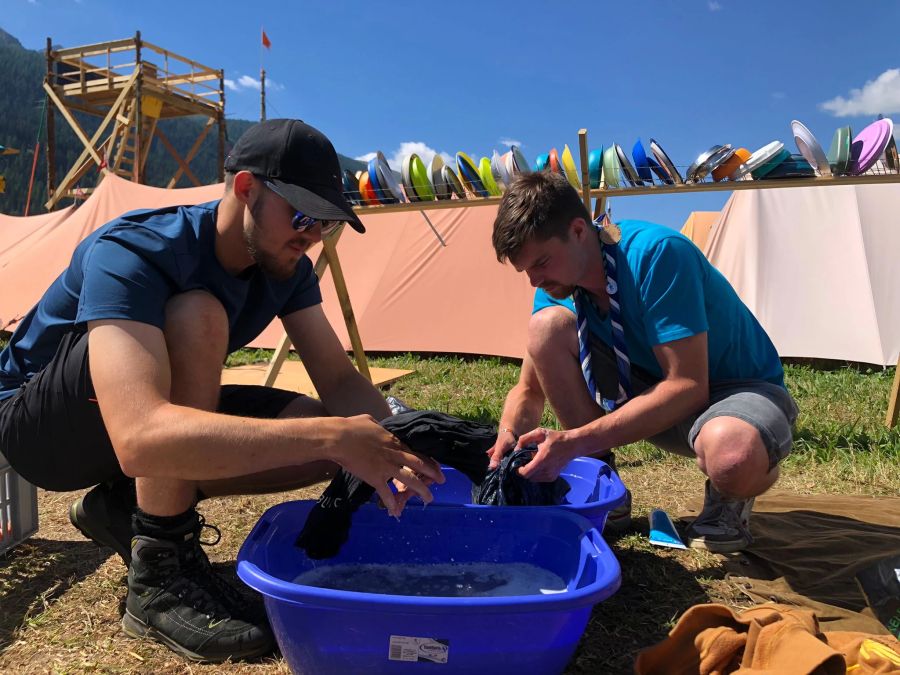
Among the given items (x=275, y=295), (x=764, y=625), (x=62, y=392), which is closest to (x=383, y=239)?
(x=275, y=295)

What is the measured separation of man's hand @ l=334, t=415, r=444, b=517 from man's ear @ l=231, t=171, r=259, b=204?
1.79 feet

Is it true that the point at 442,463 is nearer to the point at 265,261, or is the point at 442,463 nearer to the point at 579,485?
the point at 579,485

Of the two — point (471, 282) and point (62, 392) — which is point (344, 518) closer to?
point (62, 392)

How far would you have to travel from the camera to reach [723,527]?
1.79 meters

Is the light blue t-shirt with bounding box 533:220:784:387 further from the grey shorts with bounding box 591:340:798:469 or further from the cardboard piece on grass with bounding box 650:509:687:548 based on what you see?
the cardboard piece on grass with bounding box 650:509:687:548

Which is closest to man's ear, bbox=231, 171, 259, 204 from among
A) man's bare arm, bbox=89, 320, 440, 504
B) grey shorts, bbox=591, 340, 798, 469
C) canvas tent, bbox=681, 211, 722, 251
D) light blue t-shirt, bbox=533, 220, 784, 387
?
man's bare arm, bbox=89, 320, 440, 504

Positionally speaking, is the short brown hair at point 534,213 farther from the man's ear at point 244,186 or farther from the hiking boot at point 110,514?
the hiking boot at point 110,514

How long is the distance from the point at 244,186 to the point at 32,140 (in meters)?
44.3

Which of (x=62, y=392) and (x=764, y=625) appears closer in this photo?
(x=764, y=625)

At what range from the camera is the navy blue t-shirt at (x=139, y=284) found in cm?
124

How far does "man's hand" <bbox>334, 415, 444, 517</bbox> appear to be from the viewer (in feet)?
3.80

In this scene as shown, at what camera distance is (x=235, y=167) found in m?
1.40

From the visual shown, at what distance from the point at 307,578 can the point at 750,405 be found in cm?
109

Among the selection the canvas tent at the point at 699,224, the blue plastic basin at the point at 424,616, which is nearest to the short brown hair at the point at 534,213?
the blue plastic basin at the point at 424,616
